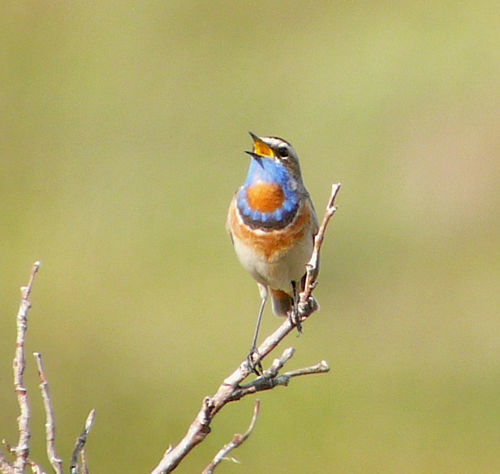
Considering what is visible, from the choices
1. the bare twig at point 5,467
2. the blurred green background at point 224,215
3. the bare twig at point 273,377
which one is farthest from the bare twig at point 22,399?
the blurred green background at point 224,215

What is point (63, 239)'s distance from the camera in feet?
33.2

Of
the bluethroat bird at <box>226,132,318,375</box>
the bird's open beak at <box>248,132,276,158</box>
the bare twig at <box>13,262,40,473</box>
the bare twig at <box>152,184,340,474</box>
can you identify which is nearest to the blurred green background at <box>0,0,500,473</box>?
the bluethroat bird at <box>226,132,318,375</box>

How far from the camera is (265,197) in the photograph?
4.16 m

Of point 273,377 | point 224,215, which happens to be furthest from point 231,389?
point 224,215

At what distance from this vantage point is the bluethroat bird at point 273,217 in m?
4.14

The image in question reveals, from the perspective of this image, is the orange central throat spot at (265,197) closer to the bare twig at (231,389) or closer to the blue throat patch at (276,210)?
the blue throat patch at (276,210)

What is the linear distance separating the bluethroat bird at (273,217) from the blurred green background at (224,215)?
369 centimetres

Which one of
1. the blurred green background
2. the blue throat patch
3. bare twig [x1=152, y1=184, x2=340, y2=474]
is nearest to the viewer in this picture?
bare twig [x1=152, y1=184, x2=340, y2=474]

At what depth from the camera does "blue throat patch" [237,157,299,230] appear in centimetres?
412

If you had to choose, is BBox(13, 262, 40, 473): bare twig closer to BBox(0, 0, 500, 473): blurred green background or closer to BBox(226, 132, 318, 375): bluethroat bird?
BBox(226, 132, 318, 375): bluethroat bird

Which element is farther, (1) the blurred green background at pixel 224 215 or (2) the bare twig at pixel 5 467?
(1) the blurred green background at pixel 224 215

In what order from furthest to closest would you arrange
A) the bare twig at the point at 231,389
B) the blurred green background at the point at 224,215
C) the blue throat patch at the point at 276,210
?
the blurred green background at the point at 224,215 → the blue throat patch at the point at 276,210 → the bare twig at the point at 231,389

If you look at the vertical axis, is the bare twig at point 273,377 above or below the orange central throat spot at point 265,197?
below

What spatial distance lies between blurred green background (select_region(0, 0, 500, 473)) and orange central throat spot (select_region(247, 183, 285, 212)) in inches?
149
